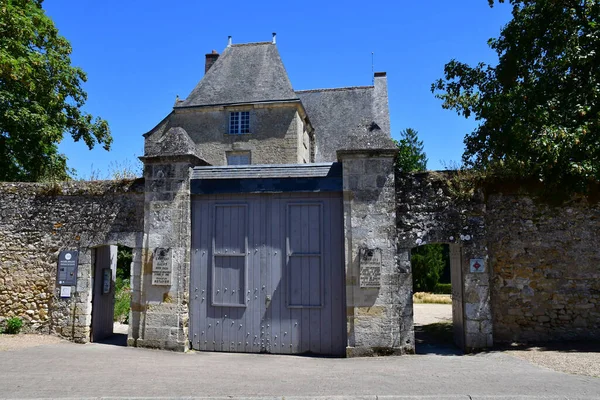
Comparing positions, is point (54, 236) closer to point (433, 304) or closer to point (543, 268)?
point (543, 268)

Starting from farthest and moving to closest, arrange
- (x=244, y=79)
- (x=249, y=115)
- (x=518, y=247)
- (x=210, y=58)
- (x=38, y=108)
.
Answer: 1. (x=210, y=58)
2. (x=244, y=79)
3. (x=249, y=115)
4. (x=38, y=108)
5. (x=518, y=247)

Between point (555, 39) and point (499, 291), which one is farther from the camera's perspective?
point (555, 39)

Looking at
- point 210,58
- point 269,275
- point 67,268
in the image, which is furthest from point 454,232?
point 210,58

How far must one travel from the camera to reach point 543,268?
693cm

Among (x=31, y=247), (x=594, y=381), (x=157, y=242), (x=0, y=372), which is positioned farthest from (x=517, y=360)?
(x=31, y=247)

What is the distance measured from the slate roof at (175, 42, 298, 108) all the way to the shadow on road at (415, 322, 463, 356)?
37.2 ft

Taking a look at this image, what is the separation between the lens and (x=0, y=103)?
41.5 ft

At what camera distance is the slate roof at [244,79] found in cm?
1878

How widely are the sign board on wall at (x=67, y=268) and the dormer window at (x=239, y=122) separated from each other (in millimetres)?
11739

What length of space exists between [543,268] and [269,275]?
4080 millimetres

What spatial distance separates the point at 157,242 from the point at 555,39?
7.28 meters

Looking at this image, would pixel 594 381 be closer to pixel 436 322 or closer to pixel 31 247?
pixel 436 322

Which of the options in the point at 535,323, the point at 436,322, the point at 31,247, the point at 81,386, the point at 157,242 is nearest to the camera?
the point at 81,386

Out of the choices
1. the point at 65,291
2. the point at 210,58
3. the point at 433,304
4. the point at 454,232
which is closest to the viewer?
the point at 454,232
